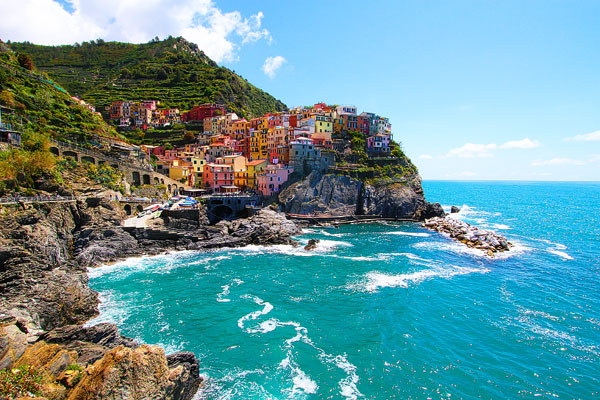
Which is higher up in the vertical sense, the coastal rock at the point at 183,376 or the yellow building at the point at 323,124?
the yellow building at the point at 323,124

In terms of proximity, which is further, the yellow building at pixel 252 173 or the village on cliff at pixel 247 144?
the yellow building at pixel 252 173

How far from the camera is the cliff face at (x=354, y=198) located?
73438mm

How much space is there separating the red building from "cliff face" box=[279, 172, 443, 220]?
185 ft

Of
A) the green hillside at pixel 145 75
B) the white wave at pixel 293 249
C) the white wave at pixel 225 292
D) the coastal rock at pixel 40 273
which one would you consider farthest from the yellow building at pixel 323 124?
the coastal rock at pixel 40 273

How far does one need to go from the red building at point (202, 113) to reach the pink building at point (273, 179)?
50707 millimetres

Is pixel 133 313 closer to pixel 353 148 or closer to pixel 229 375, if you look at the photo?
pixel 229 375

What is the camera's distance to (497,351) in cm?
2330

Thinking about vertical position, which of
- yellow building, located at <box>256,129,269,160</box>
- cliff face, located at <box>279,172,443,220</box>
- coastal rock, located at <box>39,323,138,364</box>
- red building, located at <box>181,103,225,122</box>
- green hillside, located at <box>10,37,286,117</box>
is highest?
green hillside, located at <box>10,37,286,117</box>

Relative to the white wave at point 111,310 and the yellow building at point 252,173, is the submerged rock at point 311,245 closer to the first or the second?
the white wave at point 111,310

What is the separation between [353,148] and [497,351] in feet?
226

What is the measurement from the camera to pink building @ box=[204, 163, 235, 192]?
7506cm

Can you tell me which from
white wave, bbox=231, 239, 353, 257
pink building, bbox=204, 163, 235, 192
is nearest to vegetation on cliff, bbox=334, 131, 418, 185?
pink building, bbox=204, 163, 235, 192

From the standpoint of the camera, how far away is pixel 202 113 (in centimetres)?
→ 11369

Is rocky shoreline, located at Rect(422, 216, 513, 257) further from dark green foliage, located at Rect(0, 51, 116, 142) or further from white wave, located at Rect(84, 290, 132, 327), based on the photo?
dark green foliage, located at Rect(0, 51, 116, 142)
